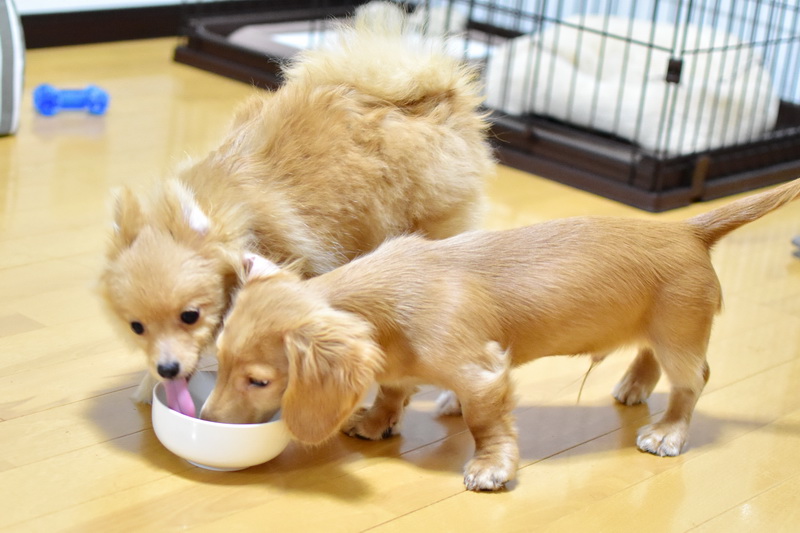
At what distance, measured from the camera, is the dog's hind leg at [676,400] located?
1729 mm

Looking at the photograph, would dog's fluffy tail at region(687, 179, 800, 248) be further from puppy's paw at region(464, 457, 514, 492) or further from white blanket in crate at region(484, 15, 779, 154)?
white blanket in crate at region(484, 15, 779, 154)

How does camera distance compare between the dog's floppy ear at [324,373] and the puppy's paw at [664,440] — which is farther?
the puppy's paw at [664,440]

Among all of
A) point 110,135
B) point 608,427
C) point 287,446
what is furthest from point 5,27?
point 608,427

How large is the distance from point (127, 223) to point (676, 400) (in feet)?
3.24

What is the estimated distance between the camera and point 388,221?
1.97 m

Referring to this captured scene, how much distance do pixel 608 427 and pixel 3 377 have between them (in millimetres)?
1111

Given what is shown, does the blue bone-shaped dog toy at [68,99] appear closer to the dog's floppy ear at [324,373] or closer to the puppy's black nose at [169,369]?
the puppy's black nose at [169,369]

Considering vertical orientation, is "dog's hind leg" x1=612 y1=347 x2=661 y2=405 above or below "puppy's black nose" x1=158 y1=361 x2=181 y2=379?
below

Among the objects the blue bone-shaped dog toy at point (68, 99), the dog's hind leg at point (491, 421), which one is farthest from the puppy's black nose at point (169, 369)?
the blue bone-shaped dog toy at point (68, 99)

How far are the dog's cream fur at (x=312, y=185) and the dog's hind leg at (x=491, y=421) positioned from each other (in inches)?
15.3

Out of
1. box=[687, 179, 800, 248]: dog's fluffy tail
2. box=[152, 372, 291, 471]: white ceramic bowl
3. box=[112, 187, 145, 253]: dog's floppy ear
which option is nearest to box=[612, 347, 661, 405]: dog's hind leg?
box=[687, 179, 800, 248]: dog's fluffy tail

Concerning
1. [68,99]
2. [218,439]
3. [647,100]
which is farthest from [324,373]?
[68,99]

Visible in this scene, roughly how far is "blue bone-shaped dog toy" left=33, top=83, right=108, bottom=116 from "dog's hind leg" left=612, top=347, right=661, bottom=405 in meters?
2.25

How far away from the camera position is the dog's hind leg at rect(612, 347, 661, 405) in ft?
6.36
